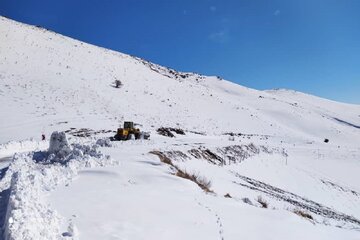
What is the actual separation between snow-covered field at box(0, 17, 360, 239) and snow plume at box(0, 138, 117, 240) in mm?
41

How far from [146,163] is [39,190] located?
5.80 meters

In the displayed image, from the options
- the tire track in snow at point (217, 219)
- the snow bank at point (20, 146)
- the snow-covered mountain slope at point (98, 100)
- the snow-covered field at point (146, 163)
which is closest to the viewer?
the tire track in snow at point (217, 219)

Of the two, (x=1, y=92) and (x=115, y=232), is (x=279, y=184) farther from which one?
(x=1, y=92)

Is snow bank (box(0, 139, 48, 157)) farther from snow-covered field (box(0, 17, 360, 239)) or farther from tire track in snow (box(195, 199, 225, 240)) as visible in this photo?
tire track in snow (box(195, 199, 225, 240))

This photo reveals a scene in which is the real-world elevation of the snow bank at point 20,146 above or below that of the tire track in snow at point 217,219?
below

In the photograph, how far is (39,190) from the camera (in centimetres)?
1068

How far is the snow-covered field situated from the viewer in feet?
30.0

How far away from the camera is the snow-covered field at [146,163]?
9.16 metres

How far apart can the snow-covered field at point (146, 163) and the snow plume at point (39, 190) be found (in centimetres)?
4

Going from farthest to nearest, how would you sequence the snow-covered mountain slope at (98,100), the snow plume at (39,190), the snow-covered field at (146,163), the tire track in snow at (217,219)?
the snow-covered mountain slope at (98,100) < the snow-covered field at (146,163) < the tire track in snow at (217,219) < the snow plume at (39,190)

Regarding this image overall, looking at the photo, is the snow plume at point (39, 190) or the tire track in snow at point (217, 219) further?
the tire track in snow at point (217, 219)

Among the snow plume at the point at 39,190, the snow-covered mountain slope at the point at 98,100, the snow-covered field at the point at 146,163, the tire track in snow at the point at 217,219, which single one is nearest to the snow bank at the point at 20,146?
the snow-covered field at the point at 146,163

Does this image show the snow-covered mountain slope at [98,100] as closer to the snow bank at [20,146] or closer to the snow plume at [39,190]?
the snow bank at [20,146]

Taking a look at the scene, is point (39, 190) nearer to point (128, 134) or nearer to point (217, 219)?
point (217, 219)
